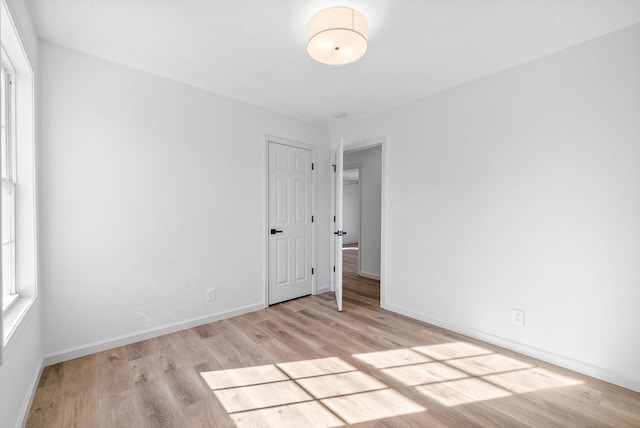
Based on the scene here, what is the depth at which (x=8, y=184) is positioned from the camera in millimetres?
1812

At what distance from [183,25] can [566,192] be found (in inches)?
124

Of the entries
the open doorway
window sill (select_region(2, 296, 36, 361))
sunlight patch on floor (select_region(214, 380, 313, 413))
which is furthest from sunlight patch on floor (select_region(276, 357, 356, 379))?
the open doorway

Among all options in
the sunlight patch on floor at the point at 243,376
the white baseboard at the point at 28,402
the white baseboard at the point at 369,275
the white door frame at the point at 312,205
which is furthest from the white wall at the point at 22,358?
the white baseboard at the point at 369,275

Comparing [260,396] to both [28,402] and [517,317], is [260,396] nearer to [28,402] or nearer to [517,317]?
[28,402]

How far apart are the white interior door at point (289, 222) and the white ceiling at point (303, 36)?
1.07 meters

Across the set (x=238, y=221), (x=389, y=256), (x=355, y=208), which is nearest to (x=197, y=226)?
(x=238, y=221)

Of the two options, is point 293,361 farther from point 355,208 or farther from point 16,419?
point 355,208

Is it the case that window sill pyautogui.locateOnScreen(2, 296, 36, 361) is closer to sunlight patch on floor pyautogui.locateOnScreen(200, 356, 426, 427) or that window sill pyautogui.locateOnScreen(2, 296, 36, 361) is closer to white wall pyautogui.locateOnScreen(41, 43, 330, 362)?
white wall pyautogui.locateOnScreen(41, 43, 330, 362)

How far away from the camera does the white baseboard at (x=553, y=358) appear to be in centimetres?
204

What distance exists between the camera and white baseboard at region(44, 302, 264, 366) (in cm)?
230

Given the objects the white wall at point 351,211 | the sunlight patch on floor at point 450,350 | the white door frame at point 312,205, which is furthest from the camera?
the white wall at point 351,211

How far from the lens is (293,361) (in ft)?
7.78

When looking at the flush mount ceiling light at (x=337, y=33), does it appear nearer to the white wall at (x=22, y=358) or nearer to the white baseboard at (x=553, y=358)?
the white wall at (x=22, y=358)

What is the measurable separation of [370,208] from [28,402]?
4.79m
